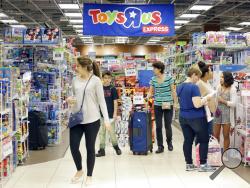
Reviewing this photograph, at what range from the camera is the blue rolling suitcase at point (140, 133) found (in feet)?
24.2

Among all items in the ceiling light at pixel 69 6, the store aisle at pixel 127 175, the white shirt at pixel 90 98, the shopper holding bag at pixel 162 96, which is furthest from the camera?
the ceiling light at pixel 69 6

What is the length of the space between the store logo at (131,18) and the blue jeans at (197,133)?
18.0ft

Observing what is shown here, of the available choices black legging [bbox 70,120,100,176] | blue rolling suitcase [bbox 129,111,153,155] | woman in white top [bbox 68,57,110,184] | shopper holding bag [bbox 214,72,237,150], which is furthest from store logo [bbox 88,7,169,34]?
black legging [bbox 70,120,100,176]

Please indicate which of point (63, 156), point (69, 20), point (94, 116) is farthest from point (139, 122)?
point (69, 20)

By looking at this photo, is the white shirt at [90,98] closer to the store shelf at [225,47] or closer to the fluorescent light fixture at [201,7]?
the store shelf at [225,47]

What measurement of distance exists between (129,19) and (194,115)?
5756 mm

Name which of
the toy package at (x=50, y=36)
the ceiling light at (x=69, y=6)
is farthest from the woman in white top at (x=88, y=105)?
the ceiling light at (x=69, y=6)

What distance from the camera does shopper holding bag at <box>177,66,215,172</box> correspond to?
5.81 meters

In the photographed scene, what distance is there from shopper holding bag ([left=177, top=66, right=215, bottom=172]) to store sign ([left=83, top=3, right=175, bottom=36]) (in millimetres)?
5243

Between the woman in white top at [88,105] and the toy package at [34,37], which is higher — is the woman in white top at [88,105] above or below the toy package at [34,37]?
below

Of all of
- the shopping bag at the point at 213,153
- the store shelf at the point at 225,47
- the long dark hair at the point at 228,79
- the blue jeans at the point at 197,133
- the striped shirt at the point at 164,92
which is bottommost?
the shopping bag at the point at 213,153

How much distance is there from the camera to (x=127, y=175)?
19.5 feet

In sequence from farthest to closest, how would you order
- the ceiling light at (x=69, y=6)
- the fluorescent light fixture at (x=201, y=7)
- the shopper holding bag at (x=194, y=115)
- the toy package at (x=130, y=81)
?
the fluorescent light fixture at (x=201, y=7) → the ceiling light at (x=69, y=6) → the toy package at (x=130, y=81) → the shopper holding bag at (x=194, y=115)

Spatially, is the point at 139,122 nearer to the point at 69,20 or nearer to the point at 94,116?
the point at 94,116
